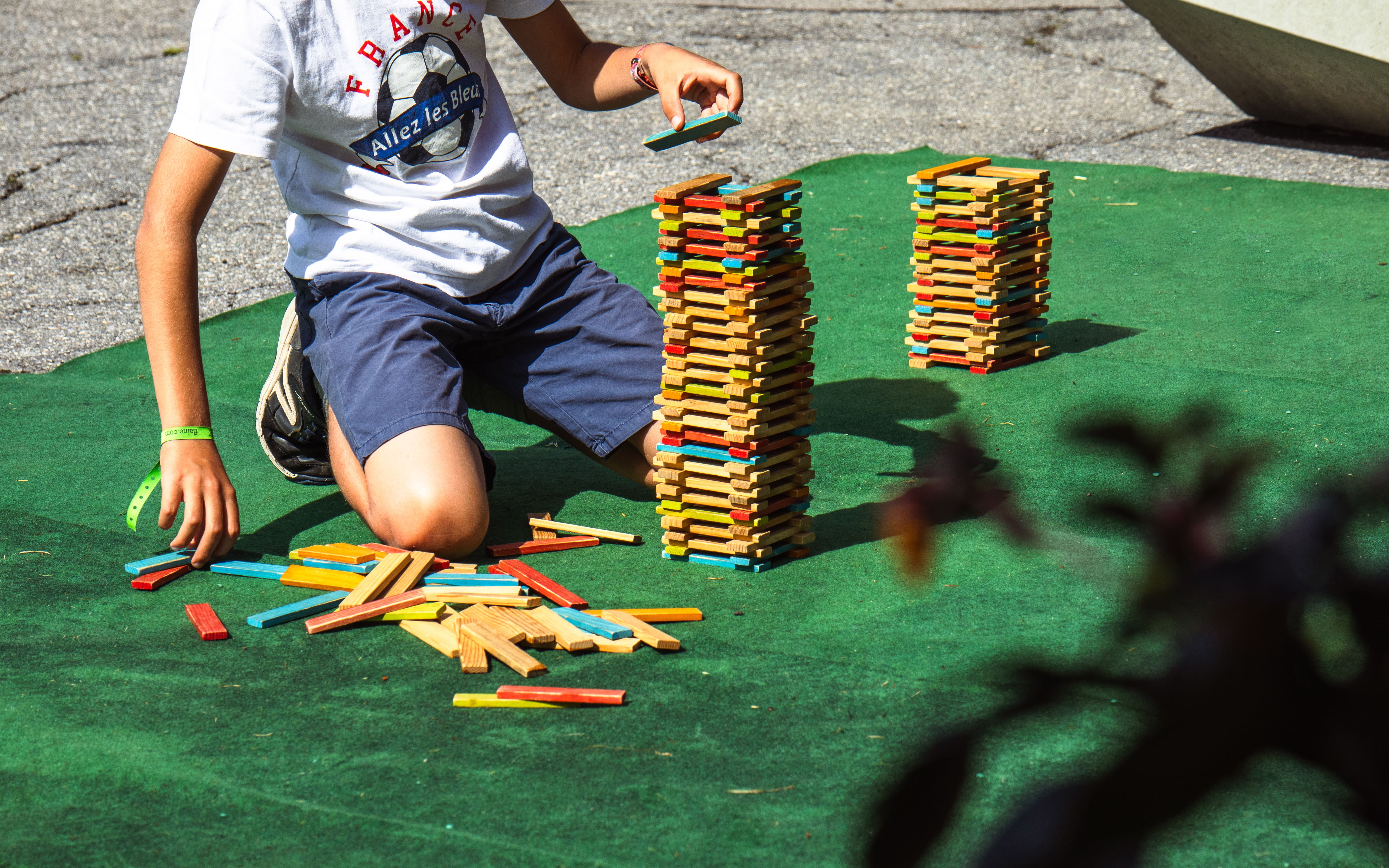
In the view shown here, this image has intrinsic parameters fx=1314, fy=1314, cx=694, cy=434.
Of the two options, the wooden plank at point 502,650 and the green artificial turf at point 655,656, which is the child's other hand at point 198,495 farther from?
the wooden plank at point 502,650

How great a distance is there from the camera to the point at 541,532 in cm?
312

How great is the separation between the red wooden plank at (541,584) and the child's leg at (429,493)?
11 centimetres

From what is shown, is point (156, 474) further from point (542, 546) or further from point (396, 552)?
point (542, 546)

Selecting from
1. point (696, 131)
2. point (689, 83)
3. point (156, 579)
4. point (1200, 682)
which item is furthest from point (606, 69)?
point (1200, 682)

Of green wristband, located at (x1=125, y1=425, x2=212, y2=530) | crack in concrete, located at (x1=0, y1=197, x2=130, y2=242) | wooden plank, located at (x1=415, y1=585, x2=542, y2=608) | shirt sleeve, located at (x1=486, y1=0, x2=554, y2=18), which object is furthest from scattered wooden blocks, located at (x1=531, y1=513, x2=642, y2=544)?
crack in concrete, located at (x1=0, y1=197, x2=130, y2=242)

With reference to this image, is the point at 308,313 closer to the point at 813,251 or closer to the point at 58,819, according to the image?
the point at 58,819

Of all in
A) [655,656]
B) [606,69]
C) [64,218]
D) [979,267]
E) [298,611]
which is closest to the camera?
[655,656]

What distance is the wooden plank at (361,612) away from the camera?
8.44 feet

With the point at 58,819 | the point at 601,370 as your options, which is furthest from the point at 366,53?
the point at 58,819

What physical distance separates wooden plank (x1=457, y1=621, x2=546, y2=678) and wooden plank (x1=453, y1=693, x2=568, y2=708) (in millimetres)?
115

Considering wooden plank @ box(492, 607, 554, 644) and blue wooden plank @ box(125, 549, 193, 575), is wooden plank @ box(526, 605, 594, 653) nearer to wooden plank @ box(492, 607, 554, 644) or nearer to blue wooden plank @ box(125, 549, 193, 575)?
wooden plank @ box(492, 607, 554, 644)

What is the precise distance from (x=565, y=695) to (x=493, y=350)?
135cm

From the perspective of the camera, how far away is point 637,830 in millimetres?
1857

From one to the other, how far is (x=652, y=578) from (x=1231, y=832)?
136 centimetres
